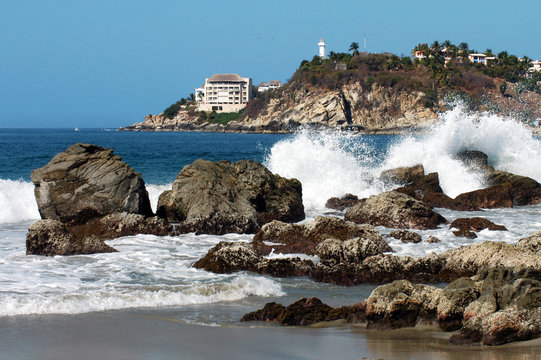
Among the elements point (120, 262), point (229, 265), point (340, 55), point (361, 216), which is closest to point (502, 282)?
point (229, 265)

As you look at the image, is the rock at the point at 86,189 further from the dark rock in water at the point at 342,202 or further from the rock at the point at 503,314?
the rock at the point at 503,314

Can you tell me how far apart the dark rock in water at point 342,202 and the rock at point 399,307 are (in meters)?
10.9

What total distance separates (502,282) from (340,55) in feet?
393

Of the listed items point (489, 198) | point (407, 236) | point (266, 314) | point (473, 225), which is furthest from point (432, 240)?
point (489, 198)

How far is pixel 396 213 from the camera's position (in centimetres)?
1417

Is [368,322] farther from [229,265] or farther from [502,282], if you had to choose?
[229,265]

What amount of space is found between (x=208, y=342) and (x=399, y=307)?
209 centimetres

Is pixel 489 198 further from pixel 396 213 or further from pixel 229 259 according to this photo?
pixel 229 259

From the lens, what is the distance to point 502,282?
23.4 feet

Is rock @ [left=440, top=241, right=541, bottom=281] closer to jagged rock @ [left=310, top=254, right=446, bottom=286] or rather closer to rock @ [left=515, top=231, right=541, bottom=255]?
jagged rock @ [left=310, top=254, right=446, bottom=286]

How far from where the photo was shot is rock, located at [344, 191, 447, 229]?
46.1 feet

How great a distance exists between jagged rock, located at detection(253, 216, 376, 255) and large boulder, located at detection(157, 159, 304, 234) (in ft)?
4.86

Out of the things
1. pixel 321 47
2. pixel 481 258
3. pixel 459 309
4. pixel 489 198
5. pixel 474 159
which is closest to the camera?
pixel 459 309

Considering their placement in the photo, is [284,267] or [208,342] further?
[284,267]
